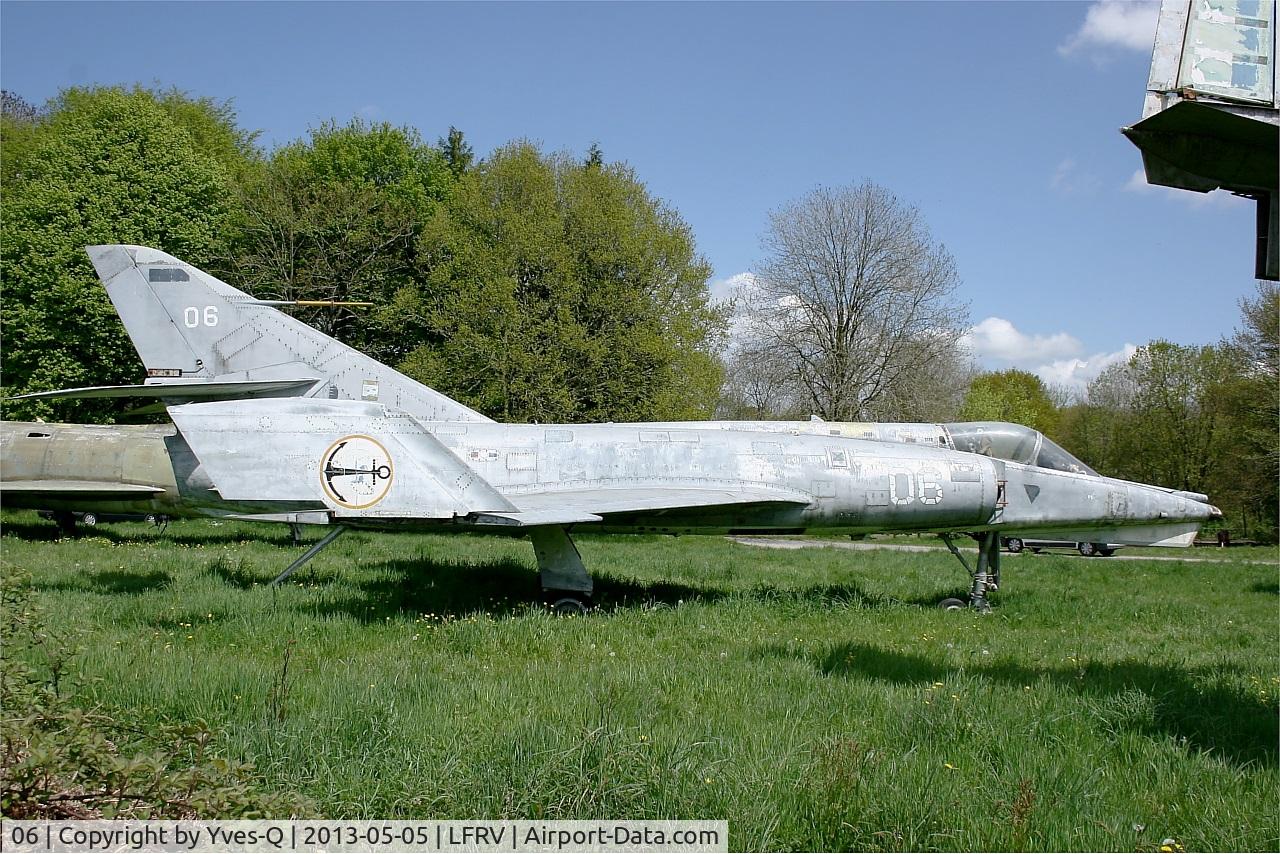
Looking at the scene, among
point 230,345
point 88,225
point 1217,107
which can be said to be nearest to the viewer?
point 1217,107

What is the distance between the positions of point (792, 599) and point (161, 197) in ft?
91.0

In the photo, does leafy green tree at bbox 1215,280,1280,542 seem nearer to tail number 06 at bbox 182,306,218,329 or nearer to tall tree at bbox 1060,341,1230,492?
tall tree at bbox 1060,341,1230,492

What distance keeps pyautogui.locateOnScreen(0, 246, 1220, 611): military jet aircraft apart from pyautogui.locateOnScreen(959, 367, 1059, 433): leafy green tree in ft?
132

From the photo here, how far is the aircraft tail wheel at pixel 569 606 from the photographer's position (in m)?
9.72

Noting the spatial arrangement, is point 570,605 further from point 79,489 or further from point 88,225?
point 88,225

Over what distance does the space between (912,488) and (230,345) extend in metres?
8.88

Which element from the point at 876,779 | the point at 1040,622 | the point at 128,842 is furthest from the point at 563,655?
the point at 1040,622

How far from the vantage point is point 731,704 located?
5438 millimetres

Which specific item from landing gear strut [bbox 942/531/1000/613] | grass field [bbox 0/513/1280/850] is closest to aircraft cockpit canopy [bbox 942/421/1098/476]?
landing gear strut [bbox 942/531/1000/613]

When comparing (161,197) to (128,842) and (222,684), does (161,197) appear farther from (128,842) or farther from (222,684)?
(128,842)

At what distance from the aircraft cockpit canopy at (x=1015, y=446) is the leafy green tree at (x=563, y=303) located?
54.8ft

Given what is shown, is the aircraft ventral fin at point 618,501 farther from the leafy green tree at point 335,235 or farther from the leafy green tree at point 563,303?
the leafy green tree at point 335,235

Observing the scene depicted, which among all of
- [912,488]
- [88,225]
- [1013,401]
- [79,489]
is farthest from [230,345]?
[1013,401]

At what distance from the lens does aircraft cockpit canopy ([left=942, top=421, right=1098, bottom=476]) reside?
36.9ft
